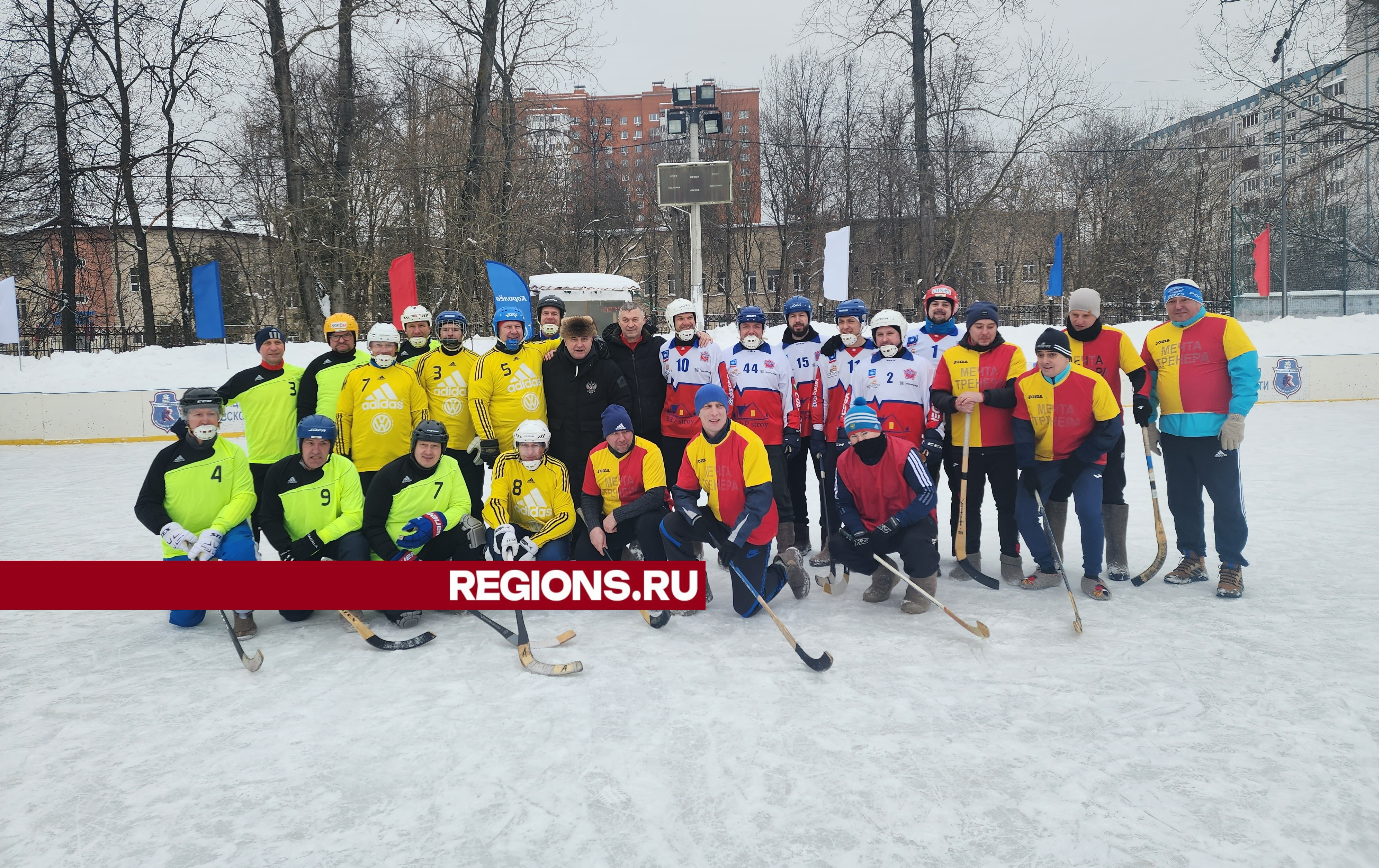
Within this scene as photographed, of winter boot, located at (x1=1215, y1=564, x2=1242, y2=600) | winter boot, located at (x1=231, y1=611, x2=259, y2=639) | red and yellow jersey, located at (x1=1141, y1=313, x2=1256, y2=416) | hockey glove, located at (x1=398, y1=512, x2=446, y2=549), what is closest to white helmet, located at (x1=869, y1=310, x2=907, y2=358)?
red and yellow jersey, located at (x1=1141, y1=313, x2=1256, y2=416)

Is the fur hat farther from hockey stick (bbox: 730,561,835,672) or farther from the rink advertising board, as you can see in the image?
hockey stick (bbox: 730,561,835,672)

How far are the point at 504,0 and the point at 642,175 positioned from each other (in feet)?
61.2

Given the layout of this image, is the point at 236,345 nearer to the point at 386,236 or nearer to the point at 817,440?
the point at 386,236

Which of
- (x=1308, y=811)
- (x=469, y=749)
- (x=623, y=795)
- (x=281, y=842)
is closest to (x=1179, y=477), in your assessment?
(x=1308, y=811)

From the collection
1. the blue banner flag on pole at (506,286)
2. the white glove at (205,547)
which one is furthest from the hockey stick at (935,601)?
the blue banner flag on pole at (506,286)

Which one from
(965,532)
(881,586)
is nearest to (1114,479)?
(965,532)

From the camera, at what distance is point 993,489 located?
4629 millimetres

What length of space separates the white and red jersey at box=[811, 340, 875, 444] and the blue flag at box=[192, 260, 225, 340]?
9.61m

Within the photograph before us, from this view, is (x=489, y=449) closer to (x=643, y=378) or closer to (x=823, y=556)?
(x=643, y=378)

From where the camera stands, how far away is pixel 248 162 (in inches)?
674

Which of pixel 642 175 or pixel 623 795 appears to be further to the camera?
pixel 642 175

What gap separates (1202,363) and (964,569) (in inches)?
65.5

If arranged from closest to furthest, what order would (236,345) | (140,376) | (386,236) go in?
(140,376) → (236,345) → (386,236)

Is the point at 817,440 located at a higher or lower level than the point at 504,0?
lower
